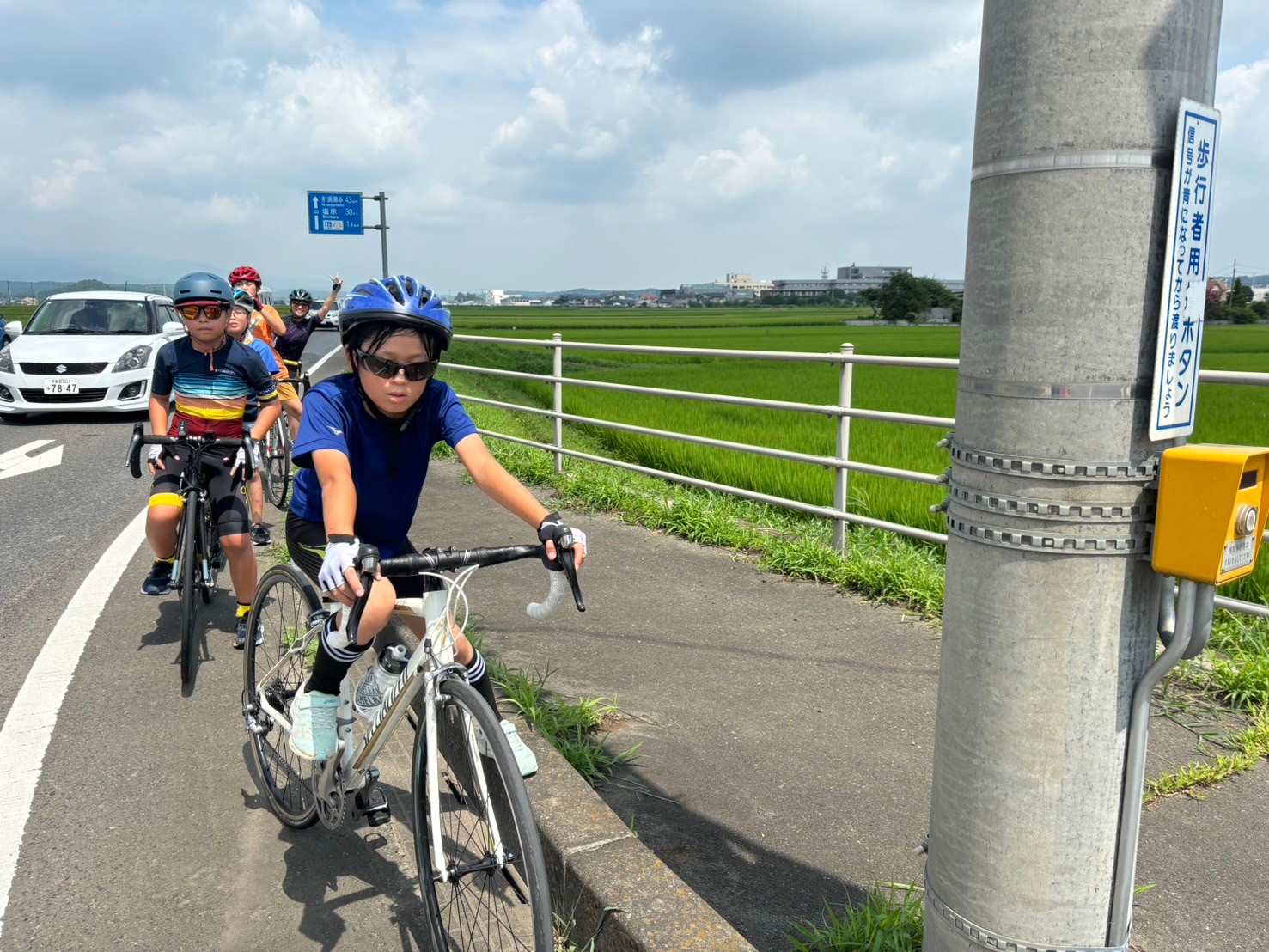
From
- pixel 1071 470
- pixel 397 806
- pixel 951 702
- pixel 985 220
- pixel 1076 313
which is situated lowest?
pixel 397 806

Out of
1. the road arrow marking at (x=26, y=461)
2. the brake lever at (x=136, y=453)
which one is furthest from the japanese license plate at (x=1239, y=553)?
the road arrow marking at (x=26, y=461)

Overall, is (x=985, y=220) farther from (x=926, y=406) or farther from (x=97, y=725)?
(x=926, y=406)

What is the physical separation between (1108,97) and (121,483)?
9713 mm

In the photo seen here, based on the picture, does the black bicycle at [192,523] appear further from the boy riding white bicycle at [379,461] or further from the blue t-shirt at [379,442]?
the blue t-shirt at [379,442]

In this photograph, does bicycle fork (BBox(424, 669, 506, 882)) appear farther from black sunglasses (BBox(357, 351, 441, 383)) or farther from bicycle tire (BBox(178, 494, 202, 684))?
bicycle tire (BBox(178, 494, 202, 684))

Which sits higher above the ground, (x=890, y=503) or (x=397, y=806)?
(x=890, y=503)

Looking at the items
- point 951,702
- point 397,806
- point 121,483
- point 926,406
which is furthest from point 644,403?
point 951,702

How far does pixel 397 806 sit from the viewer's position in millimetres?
3604

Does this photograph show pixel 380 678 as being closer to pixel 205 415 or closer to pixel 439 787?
pixel 439 787

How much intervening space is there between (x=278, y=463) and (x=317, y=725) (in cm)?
661

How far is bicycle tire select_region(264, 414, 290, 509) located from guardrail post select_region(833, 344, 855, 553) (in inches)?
195

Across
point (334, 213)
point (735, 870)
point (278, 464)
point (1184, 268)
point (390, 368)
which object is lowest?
point (735, 870)

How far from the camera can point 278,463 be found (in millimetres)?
9109

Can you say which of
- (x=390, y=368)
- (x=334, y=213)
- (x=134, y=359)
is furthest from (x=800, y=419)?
(x=334, y=213)
